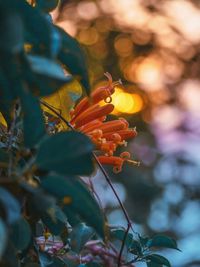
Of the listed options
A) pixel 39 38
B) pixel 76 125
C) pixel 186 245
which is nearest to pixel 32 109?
pixel 39 38

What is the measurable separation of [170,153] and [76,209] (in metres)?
3.90

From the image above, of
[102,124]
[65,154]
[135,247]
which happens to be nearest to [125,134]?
[102,124]

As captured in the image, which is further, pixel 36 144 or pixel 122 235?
pixel 122 235

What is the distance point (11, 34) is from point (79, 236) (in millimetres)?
403

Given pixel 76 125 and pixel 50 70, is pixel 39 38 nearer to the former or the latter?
pixel 50 70

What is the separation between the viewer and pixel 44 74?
0.57 meters

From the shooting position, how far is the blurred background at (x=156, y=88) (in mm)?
4320

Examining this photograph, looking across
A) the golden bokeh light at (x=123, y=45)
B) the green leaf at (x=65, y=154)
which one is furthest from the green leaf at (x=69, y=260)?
the golden bokeh light at (x=123, y=45)

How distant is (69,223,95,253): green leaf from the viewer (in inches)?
35.9

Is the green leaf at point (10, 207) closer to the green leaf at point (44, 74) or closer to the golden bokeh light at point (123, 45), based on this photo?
the green leaf at point (44, 74)

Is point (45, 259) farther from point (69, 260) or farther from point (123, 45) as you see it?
point (123, 45)

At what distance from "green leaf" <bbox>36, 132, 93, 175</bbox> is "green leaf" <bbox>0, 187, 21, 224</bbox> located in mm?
49

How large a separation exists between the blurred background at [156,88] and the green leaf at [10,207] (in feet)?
11.7

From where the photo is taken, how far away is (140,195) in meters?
4.58
